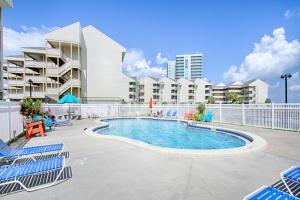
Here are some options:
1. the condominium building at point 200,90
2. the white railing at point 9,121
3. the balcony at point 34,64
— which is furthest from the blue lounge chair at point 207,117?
the condominium building at point 200,90

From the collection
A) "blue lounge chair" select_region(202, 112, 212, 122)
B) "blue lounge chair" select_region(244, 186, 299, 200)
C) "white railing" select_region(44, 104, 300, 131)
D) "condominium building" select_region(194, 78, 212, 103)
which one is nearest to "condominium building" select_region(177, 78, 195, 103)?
"condominium building" select_region(194, 78, 212, 103)

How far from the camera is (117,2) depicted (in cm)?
1627

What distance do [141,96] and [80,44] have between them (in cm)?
4069

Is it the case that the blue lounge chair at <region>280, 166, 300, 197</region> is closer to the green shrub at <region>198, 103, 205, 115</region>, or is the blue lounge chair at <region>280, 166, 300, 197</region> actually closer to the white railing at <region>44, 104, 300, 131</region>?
the white railing at <region>44, 104, 300, 131</region>

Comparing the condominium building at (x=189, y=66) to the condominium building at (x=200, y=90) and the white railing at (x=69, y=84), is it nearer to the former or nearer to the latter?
A: the condominium building at (x=200, y=90)

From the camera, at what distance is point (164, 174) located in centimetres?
368

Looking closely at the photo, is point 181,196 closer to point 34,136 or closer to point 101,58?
point 34,136

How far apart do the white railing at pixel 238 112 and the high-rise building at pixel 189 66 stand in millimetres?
137649

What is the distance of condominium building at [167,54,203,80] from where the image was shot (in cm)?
15362

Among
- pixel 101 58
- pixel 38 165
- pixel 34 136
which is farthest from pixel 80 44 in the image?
pixel 38 165

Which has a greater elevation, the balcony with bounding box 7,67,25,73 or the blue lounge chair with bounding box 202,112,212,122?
the balcony with bounding box 7,67,25,73

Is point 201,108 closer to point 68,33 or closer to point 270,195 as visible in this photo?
point 270,195

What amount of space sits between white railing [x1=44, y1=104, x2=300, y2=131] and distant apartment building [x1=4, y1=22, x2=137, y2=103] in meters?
5.71

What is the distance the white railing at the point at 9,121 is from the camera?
6.46 metres
